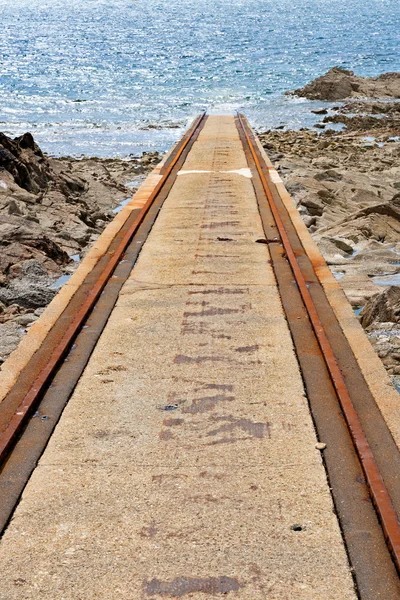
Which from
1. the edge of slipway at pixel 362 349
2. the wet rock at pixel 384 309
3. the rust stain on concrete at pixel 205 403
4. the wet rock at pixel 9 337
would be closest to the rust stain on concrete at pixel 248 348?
the edge of slipway at pixel 362 349

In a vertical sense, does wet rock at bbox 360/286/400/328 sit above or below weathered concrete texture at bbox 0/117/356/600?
below

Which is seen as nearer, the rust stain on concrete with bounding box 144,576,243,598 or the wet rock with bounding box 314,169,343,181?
the rust stain on concrete with bounding box 144,576,243,598

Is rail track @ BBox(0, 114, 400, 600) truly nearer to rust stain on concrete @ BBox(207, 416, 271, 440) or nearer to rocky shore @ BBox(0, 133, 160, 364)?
rust stain on concrete @ BBox(207, 416, 271, 440)

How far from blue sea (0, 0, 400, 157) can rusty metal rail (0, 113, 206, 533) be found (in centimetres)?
1914

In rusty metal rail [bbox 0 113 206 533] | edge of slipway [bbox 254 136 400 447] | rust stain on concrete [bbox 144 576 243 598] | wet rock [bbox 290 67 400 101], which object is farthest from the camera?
wet rock [bbox 290 67 400 101]

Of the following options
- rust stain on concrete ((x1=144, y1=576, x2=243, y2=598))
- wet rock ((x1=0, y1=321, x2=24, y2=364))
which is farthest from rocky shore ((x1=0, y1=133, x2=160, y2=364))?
rust stain on concrete ((x1=144, y1=576, x2=243, y2=598))

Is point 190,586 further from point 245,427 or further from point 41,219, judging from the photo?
point 41,219

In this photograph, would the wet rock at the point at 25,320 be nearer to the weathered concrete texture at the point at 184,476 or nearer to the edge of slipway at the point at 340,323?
the edge of slipway at the point at 340,323

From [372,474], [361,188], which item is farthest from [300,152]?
[372,474]

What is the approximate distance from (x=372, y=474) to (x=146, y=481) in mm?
1601

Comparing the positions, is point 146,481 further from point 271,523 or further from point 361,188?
point 361,188

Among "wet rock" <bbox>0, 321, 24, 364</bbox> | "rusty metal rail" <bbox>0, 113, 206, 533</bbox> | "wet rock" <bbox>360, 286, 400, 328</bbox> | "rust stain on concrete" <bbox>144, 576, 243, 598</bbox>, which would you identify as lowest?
"wet rock" <bbox>0, 321, 24, 364</bbox>

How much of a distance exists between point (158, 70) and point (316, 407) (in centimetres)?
6068

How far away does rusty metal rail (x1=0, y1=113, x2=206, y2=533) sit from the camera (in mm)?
6051
